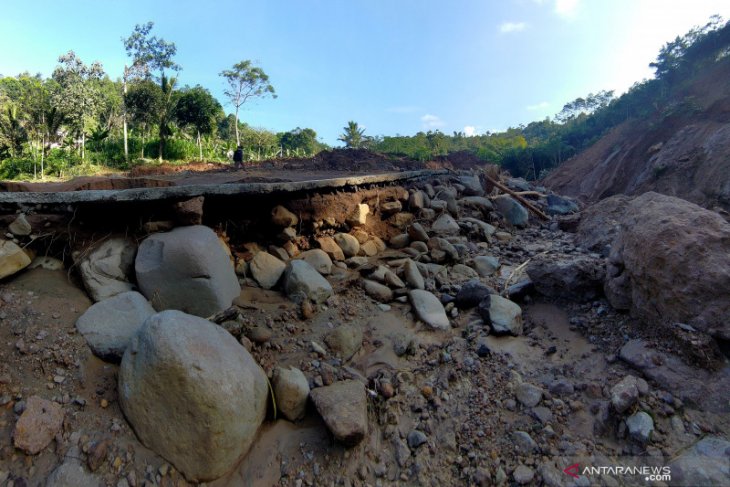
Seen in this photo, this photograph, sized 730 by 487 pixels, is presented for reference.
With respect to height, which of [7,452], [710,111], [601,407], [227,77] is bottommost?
[7,452]

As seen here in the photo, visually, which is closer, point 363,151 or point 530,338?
point 530,338

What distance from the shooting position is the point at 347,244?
168 inches

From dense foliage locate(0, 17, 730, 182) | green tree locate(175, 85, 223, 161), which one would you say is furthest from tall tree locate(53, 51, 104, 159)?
green tree locate(175, 85, 223, 161)

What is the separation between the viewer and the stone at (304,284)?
325 centimetres

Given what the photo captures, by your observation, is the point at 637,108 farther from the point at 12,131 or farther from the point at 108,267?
the point at 12,131

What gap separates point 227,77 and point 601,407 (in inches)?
1342

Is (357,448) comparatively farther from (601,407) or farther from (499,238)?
(499,238)

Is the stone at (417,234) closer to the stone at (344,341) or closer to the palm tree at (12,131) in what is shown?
the stone at (344,341)

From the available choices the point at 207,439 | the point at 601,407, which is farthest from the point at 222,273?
the point at 601,407

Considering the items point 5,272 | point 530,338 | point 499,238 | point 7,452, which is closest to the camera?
point 7,452

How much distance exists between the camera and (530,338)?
2.98 m

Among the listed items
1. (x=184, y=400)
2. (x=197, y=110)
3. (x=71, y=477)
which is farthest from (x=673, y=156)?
(x=197, y=110)

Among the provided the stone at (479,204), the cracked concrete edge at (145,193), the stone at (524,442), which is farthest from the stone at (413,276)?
the stone at (479,204)

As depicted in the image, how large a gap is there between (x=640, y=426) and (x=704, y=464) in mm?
268
